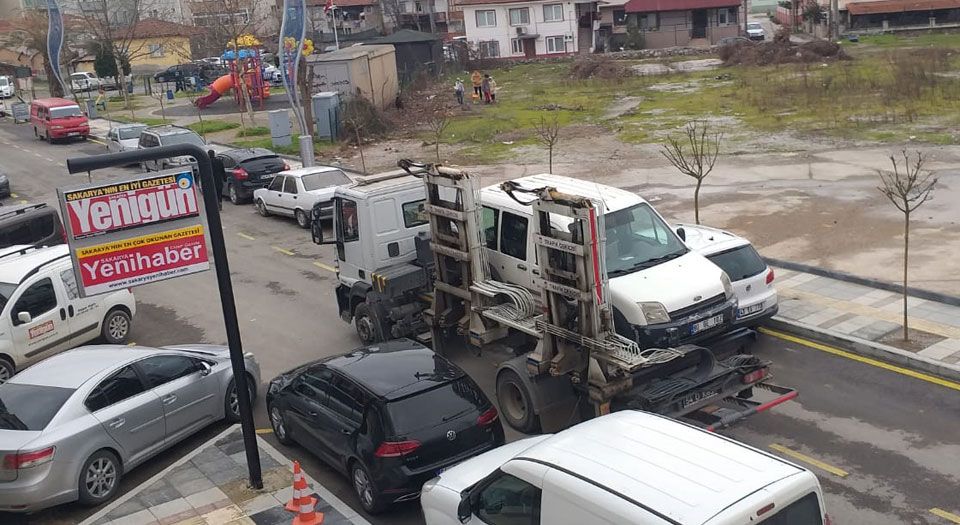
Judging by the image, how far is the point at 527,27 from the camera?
76062 millimetres

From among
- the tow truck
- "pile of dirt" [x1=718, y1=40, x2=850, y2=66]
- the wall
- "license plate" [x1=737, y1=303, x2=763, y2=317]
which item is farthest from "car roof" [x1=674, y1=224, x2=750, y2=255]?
the wall

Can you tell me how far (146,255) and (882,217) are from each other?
15.9 meters

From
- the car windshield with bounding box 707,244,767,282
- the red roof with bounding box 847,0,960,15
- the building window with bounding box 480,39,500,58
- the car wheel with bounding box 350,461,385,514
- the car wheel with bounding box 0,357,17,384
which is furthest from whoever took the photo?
the building window with bounding box 480,39,500,58

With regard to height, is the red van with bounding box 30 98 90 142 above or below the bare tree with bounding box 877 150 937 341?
above

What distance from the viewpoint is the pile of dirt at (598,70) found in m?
54.0

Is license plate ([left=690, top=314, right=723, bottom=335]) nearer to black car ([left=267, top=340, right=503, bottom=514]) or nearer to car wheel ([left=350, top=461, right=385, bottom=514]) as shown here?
black car ([left=267, top=340, right=503, bottom=514])

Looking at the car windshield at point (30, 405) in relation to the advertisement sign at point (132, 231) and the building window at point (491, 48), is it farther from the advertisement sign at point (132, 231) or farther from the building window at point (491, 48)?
the building window at point (491, 48)

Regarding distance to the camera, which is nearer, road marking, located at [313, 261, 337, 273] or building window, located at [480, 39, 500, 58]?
road marking, located at [313, 261, 337, 273]

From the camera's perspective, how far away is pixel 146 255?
10953 mm

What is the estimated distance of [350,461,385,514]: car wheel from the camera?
33.6ft

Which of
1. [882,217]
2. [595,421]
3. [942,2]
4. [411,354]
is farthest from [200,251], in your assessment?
[942,2]

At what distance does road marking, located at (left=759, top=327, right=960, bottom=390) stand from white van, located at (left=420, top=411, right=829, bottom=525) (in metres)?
6.47

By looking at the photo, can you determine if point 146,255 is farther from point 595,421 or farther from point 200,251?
point 595,421

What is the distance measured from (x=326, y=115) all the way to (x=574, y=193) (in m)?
26.7
